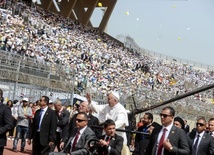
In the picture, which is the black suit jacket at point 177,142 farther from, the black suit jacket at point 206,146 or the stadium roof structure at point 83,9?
the stadium roof structure at point 83,9

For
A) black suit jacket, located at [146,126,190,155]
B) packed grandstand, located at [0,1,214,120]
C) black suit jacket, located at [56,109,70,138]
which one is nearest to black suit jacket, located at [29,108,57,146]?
black suit jacket, located at [56,109,70,138]

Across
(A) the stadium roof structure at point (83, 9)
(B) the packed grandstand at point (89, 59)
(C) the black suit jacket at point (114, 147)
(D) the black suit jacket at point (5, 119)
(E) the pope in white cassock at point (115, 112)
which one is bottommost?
(C) the black suit jacket at point (114, 147)

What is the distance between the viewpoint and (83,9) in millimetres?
58594

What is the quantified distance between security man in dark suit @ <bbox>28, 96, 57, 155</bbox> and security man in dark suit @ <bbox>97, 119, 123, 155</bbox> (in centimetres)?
361

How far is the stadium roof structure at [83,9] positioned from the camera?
55969 millimetres

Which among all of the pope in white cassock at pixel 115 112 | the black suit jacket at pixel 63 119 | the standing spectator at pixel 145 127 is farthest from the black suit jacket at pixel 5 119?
the black suit jacket at pixel 63 119

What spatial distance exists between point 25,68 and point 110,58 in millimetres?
20392

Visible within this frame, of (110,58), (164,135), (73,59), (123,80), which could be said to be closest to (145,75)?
(110,58)

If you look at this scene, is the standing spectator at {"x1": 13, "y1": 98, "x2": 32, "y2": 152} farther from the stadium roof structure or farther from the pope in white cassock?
the stadium roof structure

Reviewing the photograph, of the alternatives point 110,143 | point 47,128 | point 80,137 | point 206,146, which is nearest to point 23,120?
point 47,128

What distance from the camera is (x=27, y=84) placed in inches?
876

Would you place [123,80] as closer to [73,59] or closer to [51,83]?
[73,59]

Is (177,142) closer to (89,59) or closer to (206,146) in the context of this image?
(206,146)

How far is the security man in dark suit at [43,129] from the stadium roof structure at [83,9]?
4502 centimetres
